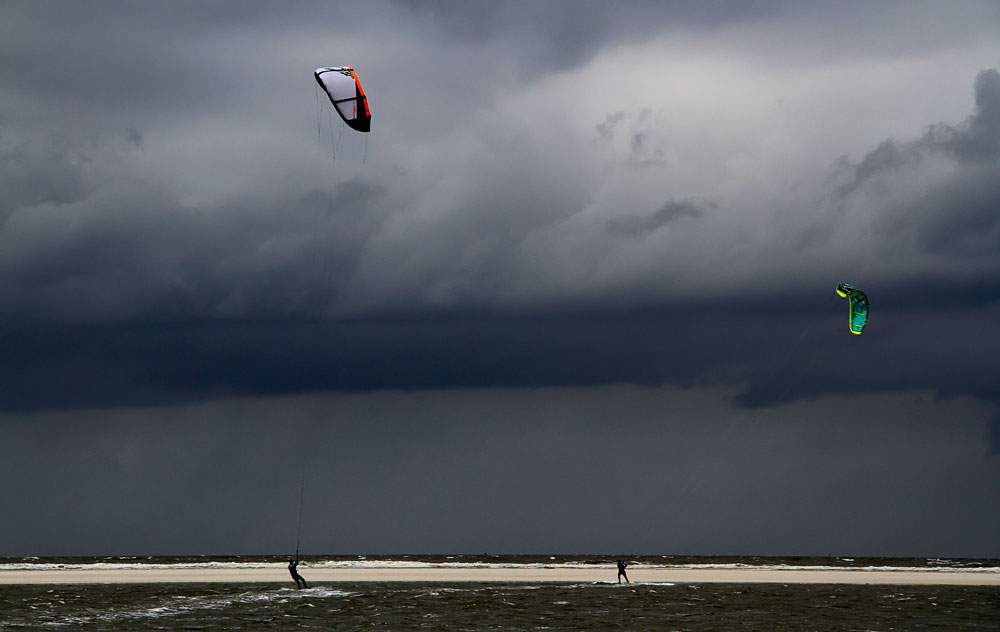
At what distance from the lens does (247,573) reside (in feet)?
264

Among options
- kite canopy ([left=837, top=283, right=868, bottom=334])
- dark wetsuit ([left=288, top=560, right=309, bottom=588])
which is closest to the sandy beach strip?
dark wetsuit ([left=288, top=560, right=309, bottom=588])

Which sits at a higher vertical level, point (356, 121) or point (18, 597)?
point (356, 121)

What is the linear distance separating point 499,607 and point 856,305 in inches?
836

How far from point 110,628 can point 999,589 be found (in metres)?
50.3

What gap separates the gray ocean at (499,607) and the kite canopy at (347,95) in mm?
19280

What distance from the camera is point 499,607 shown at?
49.4 meters

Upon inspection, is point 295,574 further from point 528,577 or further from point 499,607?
point 528,577

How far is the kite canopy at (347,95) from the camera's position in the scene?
40625mm

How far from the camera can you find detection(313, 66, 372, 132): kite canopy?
40.6 metres

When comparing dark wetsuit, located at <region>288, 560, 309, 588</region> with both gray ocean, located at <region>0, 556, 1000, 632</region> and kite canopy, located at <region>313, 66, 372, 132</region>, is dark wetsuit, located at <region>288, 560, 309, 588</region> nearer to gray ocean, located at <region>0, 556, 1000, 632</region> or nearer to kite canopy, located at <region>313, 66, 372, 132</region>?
gray ocean, located at <region>0, 556, 1000, 632</region>

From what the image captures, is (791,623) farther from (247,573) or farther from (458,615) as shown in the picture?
(247,573)

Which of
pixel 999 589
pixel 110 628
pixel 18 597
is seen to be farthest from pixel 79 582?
pixel 999 589

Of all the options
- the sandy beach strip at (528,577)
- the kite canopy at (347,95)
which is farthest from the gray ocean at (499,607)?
the kite canopy at (347,95)

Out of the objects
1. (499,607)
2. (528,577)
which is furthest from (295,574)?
(528,577)
